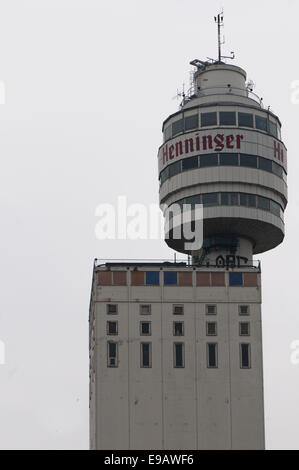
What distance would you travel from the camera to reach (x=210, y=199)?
189 metres

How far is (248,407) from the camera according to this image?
591 feet

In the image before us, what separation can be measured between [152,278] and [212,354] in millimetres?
11252

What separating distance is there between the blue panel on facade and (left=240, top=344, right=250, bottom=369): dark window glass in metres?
7.35

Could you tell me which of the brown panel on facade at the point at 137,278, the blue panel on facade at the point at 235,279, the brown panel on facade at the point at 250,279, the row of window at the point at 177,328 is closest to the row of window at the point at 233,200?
the brown panel on facade at the point at 250,279

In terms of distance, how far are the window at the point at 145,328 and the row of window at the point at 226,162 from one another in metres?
20.4

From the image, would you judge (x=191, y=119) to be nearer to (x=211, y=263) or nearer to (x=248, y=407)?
(x=211, y=263)

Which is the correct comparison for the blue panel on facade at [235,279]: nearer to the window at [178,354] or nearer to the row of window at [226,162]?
the window at [178,354]

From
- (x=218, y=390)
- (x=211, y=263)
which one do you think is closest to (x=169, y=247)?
(x=211, y=263)

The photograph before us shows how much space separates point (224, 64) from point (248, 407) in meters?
43.9

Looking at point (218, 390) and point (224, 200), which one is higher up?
point (224, 200)

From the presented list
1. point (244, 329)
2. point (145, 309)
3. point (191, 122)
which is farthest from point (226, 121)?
point (244, 329)
